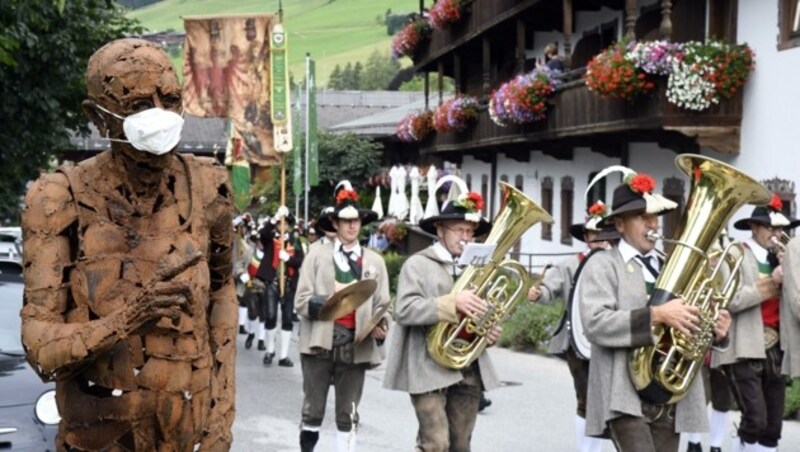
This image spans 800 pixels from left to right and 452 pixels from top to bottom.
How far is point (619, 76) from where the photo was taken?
57.2ft

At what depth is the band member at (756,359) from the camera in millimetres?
9180

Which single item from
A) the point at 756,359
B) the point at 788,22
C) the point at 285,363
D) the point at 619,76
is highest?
the point at 788,22

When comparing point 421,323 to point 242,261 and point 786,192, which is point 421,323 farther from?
point 242,261

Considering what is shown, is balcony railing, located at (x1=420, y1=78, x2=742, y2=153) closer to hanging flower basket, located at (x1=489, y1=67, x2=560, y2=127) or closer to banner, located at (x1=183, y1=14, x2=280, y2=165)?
hanging flower basket, located at (x1=489, y1=67, x2=560, y2=127)

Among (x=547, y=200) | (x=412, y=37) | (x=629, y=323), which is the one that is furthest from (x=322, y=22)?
(x=629, y=323)

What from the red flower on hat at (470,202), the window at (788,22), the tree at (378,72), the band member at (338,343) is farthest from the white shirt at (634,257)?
the tree at (378,72)

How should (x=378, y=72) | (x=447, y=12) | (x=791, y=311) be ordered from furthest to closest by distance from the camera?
(x=378, y=72)
(x=447, y=12)
(x=791, y=311)

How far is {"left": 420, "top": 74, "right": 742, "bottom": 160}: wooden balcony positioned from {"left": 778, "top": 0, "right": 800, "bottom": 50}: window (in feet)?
4.10

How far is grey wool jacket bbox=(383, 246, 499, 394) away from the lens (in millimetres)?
7965

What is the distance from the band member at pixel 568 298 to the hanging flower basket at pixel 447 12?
70.4ft

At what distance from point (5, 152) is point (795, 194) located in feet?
36.7

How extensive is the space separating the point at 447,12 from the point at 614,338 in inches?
1035

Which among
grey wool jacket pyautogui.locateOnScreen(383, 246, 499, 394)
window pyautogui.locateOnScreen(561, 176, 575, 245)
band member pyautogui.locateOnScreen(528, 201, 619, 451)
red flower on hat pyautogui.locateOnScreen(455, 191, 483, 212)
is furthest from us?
window pyautogui.locateOnScreen(561, 176, 575, 245)

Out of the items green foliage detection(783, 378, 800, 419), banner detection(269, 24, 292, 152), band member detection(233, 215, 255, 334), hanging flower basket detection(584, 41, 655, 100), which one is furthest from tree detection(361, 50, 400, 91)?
green foliage detection(783, 378, 800, 419)
